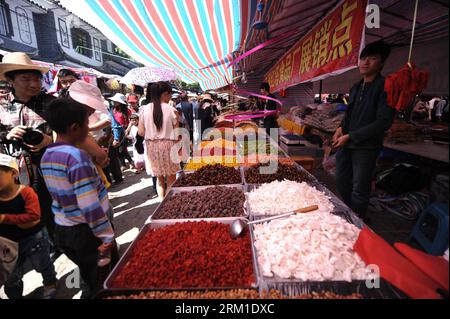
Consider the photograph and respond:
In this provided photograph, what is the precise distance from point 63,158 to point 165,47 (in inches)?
150

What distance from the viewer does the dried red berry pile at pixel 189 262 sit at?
4.10 feet

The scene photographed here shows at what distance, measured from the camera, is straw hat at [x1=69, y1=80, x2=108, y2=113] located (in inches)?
70.9

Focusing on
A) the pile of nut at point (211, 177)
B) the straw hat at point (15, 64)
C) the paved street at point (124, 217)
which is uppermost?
the straw hat at point (15, 64)

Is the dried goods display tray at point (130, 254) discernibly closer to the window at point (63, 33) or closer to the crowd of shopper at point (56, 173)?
the crowd of shopper at point (56, 173)

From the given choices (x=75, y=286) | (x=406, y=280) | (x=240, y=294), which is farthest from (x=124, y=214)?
(x=406, y=280)

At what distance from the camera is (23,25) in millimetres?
10531

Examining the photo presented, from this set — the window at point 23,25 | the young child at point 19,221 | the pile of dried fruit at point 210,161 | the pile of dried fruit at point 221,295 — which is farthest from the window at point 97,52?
the pile of dried fruit at point 221,295

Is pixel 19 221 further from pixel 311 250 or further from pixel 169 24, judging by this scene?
pixel 169 24

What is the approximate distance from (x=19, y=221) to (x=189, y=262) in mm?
1418

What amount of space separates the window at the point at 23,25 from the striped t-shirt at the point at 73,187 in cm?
1350

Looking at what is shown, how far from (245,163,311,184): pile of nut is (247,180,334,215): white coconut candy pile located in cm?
27

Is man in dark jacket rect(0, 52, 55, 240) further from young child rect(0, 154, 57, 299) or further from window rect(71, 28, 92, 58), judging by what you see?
window rect(71, 28, 92, 58)

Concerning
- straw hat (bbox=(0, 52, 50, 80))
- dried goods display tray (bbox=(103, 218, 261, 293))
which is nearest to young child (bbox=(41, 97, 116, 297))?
dried goods display tray (bbox=(103, 218, 261, 293))

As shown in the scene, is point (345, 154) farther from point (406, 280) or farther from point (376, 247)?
point (406, 280)
